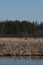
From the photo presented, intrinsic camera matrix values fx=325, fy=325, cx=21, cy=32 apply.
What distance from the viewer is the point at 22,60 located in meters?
22.0

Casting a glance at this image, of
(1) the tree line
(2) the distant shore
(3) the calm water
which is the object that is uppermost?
(1) the tree line

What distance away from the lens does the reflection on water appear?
20444mm

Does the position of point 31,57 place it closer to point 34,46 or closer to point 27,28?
point 34,46

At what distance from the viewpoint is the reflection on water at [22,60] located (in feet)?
67.1

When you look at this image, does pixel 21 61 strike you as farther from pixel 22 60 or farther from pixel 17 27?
pixel 17 27

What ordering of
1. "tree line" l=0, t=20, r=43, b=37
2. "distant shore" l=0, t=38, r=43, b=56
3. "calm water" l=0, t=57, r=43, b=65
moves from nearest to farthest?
"calm water" l=0, t=57, r=43, b=65 < "distant shore" l=0, t=38, r=43, b=56 < "tree line" l=0, t=20, r=43, b=37

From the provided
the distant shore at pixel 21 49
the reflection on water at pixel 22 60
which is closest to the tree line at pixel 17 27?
the distant shore at pixel 21 49

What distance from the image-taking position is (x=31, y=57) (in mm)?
23328

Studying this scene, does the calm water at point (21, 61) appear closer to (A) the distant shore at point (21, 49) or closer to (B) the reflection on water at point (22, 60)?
(B) the reflection on water at point (22, 60)

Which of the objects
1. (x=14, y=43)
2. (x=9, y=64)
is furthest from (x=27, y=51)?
(x=9, y=64)

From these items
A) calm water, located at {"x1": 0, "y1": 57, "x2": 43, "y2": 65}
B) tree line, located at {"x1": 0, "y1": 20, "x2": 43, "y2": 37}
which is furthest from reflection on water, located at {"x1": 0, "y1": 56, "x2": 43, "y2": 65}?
tree line, located at {"x1": 0, "y1": 20, "x2": 43, "y2": 37}

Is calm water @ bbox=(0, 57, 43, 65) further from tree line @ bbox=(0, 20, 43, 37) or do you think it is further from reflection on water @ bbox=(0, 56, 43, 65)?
tree line @ bbox=(0, 20, 43, 37)

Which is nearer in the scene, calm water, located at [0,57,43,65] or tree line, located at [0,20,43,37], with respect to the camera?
calm water, located at [0,57,43,65]

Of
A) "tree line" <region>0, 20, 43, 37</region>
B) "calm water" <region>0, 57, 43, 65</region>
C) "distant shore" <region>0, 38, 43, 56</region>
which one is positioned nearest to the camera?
"calm water" <region>0, 57, 43, 65</region>
